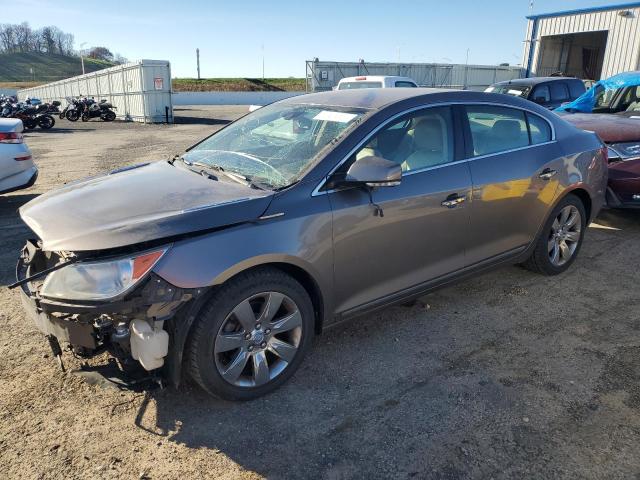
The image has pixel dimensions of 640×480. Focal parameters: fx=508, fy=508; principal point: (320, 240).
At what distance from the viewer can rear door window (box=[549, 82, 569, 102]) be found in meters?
11.9

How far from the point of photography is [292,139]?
3.48 m

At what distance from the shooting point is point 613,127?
621 centimetres

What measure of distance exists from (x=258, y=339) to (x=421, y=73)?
26.5 metres

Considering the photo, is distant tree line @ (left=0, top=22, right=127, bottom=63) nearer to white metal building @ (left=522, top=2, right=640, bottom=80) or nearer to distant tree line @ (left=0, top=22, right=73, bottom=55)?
distant tree line @ (left=0, top=22, right=73, bottom=55)

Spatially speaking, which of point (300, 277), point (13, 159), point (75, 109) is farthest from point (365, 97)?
point (75, 109)

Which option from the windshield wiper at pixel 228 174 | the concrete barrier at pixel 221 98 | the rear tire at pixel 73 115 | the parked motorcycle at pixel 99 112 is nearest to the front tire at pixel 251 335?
the windshield wiper at pixel 228 174

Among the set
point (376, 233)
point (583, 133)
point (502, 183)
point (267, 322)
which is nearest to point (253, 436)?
point (267, 322)

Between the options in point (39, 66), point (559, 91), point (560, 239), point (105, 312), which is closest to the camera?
point (105, 312)

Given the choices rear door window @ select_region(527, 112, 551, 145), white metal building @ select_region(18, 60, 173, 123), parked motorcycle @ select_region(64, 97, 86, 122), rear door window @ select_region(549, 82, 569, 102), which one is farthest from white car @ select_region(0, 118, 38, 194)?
parked motorcycle @ select_region(64, 97, 86, 122)

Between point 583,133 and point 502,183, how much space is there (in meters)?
1.43

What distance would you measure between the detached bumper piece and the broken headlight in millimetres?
36

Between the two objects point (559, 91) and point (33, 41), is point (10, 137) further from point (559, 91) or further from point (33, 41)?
point (33, 41)

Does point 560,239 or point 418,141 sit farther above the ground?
point 418,141

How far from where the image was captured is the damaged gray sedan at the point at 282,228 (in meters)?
2.52
